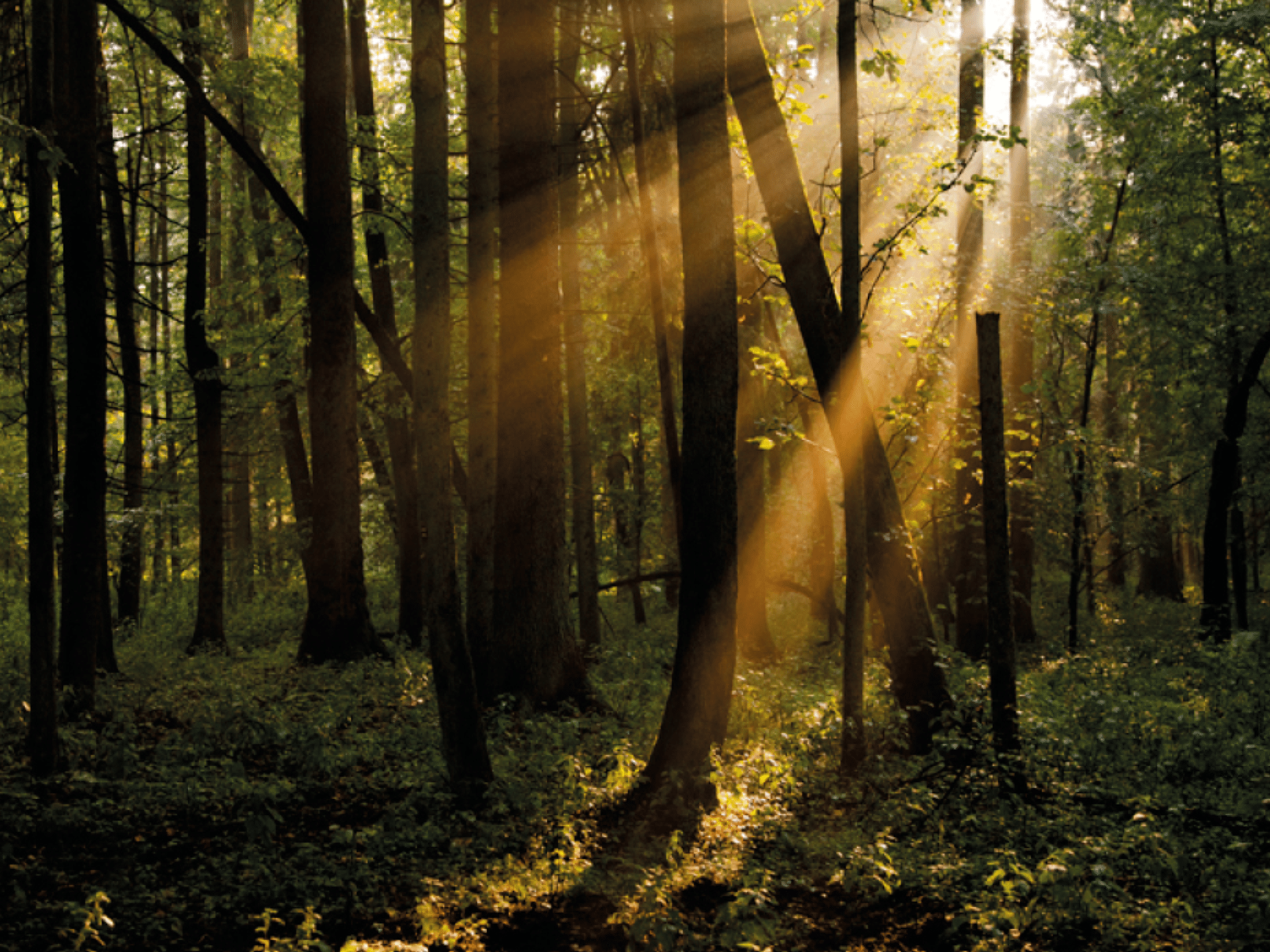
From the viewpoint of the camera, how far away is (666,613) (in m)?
23.6

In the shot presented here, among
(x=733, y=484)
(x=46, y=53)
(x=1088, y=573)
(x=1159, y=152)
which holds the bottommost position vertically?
(x=1088, y=573)

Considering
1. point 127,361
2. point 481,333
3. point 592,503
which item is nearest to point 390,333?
point 592,503

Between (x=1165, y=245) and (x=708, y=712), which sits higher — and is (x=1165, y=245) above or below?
above

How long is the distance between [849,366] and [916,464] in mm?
8169

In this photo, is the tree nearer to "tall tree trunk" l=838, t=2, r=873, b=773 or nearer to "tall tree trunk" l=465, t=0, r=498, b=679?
"tall tree trunk" l=465, t=0, r=498, b=679

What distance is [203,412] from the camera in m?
15.0

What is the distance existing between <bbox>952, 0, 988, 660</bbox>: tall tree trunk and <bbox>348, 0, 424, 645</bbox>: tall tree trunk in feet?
31.3

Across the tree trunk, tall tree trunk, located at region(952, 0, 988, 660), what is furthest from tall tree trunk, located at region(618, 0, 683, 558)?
tall tree trunk, located at region(952, 0, 988, 660)

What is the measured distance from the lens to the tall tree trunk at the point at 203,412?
14.8m

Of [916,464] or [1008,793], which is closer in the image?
[1008,793]

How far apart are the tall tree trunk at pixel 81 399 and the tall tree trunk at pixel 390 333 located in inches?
231

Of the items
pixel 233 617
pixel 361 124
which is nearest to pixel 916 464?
pixel 361 124

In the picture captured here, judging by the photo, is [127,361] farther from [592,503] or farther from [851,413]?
[851,413]

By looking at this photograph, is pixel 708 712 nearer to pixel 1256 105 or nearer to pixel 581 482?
pixel 581 482
